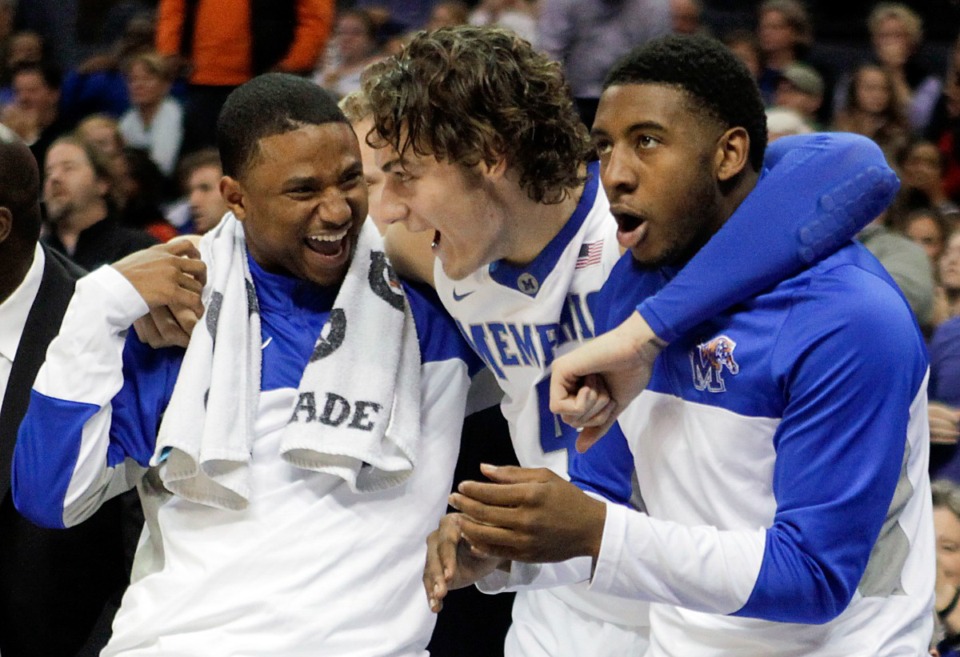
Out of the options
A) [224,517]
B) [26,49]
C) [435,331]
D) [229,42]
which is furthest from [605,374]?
[26,49]

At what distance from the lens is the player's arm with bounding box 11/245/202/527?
2260 millimetres

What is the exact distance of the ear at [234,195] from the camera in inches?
97.0

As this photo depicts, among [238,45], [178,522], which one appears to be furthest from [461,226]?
[238,45]

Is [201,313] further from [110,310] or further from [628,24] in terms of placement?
[628,24]

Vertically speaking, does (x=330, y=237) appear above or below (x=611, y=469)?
above

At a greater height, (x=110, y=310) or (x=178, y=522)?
(x=110, y=310)

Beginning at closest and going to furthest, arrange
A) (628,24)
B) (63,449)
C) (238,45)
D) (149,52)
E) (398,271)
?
1. (63,449)
2. (398,271)
3. (628,24)
4. (238,45)
5. (149,52)

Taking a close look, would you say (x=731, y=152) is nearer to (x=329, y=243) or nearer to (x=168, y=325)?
(x=329, y=243)

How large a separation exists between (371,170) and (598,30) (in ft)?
8.90

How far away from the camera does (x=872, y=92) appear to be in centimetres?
578

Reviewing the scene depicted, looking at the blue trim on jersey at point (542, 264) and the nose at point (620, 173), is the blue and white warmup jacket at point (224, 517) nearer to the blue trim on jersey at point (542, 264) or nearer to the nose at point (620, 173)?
the blue trim on jersey at point (542, 264)

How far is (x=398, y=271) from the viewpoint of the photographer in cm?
257

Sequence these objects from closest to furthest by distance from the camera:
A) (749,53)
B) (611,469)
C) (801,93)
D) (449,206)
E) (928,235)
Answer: (611,469) → (449,206) → (928,235) → (801,93) → (749,53)

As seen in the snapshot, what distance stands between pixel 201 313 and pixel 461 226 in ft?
1.56
